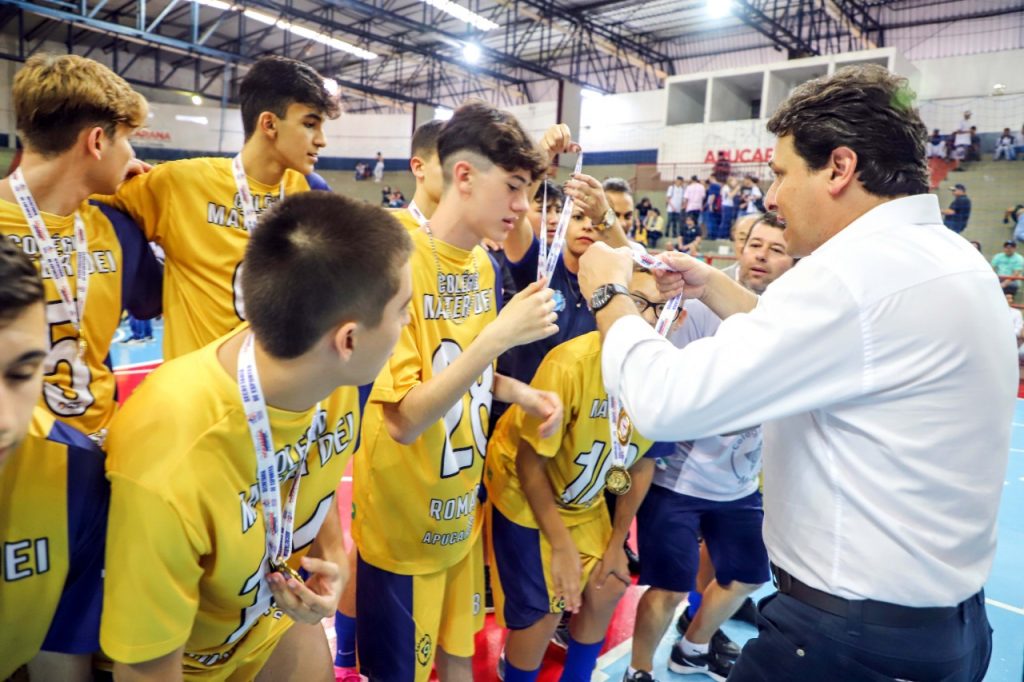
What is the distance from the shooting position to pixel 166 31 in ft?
84.0

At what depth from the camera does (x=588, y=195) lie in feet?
8.76

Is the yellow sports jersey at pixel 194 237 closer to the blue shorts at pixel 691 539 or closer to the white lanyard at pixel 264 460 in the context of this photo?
the white lanyard at pixel 264 460

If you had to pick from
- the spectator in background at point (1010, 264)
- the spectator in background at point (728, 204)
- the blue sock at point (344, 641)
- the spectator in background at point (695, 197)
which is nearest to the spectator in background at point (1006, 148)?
the spectator in background at point (1010, 264)

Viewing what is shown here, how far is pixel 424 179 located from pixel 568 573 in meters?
2.02

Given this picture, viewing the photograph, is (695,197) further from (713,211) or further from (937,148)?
(937,148)

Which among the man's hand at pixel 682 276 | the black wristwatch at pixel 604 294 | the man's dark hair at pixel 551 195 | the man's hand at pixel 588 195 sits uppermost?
the man's dark hair at pixel 551 195

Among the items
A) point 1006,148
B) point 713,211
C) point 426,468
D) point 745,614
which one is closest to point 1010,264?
point 1006,148

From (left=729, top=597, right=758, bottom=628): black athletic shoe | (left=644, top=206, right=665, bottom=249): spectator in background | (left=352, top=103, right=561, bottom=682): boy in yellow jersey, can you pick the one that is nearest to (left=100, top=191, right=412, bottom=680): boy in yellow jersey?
(left=352, top=103, right=561, bottom=682): boy in yellow jersey

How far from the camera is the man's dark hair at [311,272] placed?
1424mm

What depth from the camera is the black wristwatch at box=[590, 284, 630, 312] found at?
1816 mm

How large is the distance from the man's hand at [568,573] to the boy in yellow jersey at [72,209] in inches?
66.2

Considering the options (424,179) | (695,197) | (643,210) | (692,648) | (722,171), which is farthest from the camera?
(722,171)

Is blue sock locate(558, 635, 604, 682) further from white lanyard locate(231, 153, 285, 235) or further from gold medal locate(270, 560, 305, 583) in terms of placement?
white lanyard locate(231, 153, 285, 235)

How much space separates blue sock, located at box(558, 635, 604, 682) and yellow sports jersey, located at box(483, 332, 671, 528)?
550 millimetres
